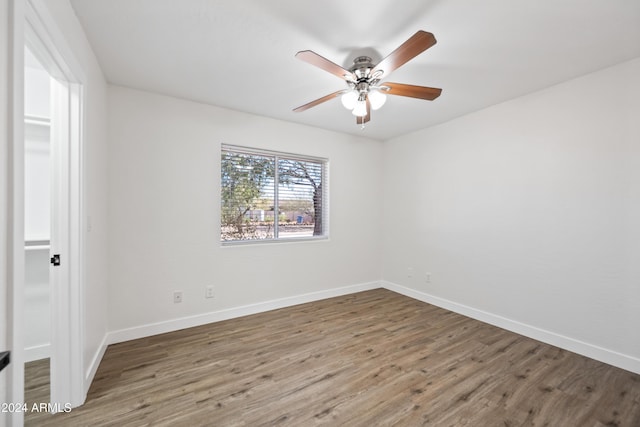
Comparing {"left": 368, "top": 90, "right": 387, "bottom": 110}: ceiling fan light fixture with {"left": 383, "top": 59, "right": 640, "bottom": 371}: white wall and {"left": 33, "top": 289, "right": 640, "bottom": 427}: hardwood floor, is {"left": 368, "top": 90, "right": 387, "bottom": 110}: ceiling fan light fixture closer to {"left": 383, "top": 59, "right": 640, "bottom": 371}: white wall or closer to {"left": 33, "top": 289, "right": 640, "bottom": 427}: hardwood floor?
→ {"left": 383, "top": 59, "right": 640, "bottom": 371}: white wall

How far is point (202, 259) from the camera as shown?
2.85m

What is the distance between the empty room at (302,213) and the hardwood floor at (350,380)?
2 cm

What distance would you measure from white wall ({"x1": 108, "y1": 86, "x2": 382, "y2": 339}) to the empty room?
0.02 metres

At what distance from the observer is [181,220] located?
9.02 feet

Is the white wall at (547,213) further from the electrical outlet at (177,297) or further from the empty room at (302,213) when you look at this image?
the electrical outlet at (177,297)

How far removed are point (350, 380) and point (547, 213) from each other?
2409mm

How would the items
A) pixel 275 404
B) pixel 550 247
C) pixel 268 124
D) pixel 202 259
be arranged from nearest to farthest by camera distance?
1. pixel 275 404
2. pixel 550 247
3. pixel 202 259
4. pixel 268 124

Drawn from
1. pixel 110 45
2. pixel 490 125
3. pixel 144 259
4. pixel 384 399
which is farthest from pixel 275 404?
pixel 490 125

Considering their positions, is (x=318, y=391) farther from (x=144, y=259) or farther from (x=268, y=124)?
(x=268, y=124)

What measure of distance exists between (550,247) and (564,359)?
0.97 m

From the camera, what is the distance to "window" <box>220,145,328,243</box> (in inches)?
122

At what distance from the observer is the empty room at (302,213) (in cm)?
157

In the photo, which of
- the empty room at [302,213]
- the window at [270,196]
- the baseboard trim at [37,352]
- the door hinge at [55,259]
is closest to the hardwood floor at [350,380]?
the empty room at [302,213]

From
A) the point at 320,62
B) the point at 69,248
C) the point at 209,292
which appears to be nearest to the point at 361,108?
the point at 320,62
